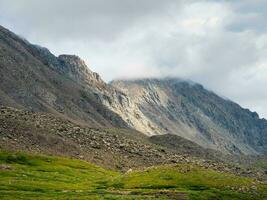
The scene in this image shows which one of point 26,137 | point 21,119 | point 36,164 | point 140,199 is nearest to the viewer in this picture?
point 140,199

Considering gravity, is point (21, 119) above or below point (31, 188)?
above

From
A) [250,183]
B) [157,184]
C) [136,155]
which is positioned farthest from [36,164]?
[136,155]

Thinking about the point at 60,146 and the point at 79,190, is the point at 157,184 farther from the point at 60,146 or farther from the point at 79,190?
the point at 60,146

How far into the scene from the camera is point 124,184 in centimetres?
9581

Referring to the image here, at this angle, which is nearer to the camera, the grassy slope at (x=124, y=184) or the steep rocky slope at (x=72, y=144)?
the grassy slope at (x=124, y=184)

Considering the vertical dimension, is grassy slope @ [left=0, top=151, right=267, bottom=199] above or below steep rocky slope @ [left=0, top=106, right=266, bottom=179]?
below

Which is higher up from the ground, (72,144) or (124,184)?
(72,144)

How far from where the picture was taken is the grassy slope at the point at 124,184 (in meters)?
79.1

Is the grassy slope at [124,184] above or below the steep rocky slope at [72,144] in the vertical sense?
below

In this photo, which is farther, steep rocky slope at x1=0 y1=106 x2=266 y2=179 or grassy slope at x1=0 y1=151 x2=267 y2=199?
steep rocky slope at x1=0 y1=106 x2=266 y2=179

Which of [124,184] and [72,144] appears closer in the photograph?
[124,184]

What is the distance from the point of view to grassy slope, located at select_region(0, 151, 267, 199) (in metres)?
79.1

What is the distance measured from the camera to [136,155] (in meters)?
178

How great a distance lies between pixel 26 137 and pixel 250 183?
74587mm
